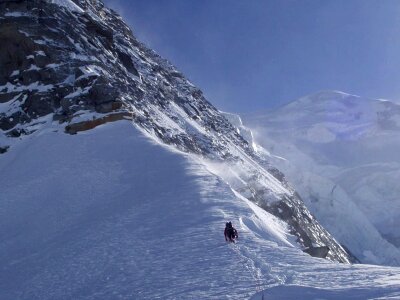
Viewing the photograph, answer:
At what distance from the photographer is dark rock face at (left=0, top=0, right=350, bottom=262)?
3641 cm

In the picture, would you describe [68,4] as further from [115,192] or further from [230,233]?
[230,233]

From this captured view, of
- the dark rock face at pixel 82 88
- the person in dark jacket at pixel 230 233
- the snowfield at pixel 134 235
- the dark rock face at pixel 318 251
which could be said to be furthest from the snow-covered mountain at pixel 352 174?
the person in dark jacket at pixel 230 233

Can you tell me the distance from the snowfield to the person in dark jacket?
1.05 feet

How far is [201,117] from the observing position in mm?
59344

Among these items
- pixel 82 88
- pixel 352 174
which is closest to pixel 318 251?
pixel 82 88

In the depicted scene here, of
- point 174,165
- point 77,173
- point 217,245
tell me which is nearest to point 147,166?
point 174,165

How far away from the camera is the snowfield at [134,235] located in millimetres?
14930

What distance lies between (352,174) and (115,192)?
417ft

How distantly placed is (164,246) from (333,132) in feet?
606

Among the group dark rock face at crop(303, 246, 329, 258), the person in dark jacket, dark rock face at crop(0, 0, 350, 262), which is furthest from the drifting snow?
the person in dark jacket

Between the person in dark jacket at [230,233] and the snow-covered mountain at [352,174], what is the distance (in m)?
85.8

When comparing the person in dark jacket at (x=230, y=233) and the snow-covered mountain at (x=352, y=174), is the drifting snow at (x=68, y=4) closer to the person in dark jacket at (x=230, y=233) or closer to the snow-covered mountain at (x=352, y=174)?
the person in dark jacket at (x=230, y=233)

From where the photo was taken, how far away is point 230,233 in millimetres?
18328

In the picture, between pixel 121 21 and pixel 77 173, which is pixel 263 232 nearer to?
pixel 77 173
